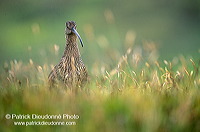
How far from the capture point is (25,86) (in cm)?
666

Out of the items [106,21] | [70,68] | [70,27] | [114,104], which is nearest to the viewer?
[114,104]

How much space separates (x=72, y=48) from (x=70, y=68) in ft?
1.72

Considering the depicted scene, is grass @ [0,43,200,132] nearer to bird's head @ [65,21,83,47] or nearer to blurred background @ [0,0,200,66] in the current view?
bird's head @ [65,21,83,47]

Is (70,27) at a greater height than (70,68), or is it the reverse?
(70,27)

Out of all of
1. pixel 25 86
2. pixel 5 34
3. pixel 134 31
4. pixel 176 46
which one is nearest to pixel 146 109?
pixel 25 86

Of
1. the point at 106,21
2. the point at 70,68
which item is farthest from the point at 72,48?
the point at 106,21

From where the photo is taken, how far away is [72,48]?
27.0 feet

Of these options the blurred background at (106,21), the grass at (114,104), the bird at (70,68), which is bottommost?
the grass at (114,104)

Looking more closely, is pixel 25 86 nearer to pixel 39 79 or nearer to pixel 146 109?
pixel 39 79

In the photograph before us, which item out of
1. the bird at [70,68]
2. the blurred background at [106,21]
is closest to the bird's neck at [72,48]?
the bird at [70,68]

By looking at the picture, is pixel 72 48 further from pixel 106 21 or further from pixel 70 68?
pixel 106 21

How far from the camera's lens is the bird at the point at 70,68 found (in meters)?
7.50

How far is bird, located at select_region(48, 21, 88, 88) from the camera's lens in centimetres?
750

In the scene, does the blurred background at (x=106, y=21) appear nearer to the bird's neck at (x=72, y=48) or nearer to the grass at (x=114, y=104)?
the bird's neck at (x=72, y=48)
